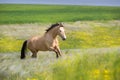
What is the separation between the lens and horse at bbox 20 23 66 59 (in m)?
4.84

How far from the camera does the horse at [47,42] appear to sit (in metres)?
4.84

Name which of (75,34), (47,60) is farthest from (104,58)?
(75,34)

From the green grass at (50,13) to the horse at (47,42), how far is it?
778 mm

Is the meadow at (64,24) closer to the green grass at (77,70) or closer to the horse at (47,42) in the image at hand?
the horse at (47,42)

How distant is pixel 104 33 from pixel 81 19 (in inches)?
16.2

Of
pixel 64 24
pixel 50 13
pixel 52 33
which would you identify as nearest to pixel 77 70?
pixel 52 33

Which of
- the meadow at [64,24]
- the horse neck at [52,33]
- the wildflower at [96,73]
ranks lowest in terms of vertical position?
the meadow at [64,24]

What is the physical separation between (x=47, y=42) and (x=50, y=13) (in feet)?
3.82

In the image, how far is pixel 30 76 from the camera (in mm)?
3873

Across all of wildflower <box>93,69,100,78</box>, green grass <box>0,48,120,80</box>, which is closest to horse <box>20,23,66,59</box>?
green grass <box>0,48,120,80</box>

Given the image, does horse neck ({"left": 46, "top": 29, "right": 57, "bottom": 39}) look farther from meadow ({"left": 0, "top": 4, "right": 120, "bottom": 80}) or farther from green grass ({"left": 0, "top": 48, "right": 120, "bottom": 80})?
green grass ({"left": 0, "top": 48, "right": 120, "bottom": 80})

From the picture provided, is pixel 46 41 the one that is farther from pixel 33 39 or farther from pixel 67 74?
pixel 67 74

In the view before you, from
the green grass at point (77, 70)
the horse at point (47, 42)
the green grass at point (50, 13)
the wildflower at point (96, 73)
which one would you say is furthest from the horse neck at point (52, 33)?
the wildflower at point (96, 73)

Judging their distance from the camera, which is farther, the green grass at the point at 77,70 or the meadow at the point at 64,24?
the meadow at the point at 64,24
